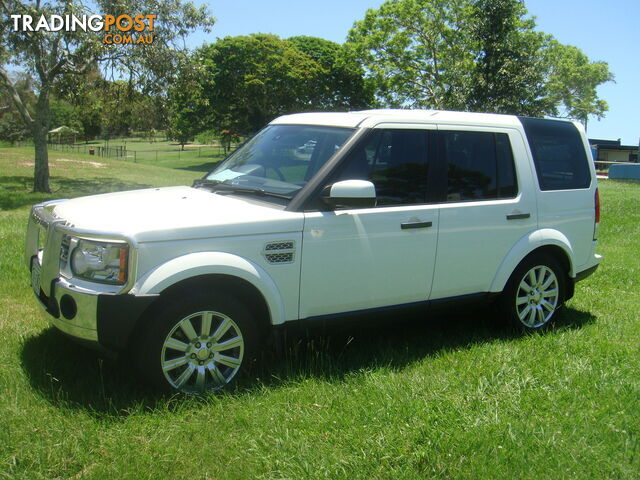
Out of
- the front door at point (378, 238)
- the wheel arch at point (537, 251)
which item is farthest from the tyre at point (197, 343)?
the wheel arch at point (537, 251)

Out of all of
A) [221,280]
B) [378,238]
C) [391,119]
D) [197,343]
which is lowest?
[197,343]

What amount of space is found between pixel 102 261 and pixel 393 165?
225cm

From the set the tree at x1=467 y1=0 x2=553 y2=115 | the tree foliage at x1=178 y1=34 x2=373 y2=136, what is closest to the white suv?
the tree at x1=467 y1=0 x2=553 y2=115

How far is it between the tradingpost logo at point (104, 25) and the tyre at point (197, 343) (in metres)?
18.3

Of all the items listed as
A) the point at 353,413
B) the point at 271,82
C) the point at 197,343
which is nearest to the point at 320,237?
the point at 197,343

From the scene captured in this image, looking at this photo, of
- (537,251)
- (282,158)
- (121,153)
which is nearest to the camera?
(282,158)

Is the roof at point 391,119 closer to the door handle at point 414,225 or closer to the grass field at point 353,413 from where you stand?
the door handle at point 414,225

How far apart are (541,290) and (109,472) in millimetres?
4071

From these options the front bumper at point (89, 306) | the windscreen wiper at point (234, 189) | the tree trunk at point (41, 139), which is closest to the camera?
the front bumper at point (89, 306)

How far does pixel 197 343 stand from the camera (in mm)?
3977

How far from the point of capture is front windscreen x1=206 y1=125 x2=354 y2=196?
461 cm

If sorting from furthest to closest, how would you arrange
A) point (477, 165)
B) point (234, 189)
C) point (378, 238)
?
point (477, 165) → point (234, 189) → point (378, 238)

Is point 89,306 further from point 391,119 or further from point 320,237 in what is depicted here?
point 391,119

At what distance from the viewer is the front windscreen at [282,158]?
461 centimetres
